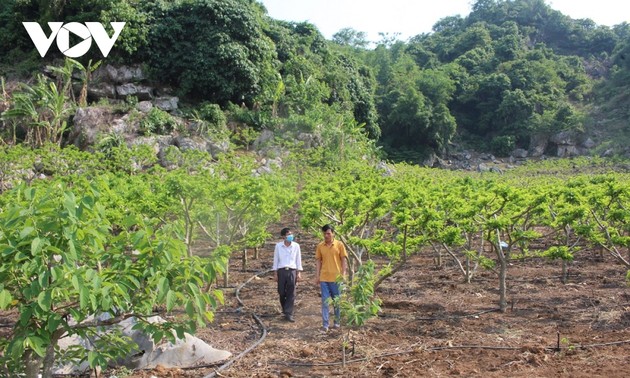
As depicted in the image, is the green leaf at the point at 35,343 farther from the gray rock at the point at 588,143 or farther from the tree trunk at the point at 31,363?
the gray rock at the point at 588,143

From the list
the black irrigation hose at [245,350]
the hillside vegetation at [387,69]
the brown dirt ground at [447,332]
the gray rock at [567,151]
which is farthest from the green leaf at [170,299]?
the gray rock at [567,151]

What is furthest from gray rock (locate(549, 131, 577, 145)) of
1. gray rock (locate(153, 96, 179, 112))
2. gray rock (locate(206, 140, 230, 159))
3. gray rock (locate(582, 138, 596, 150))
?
gray rock (locate(153, 96, 179, 112))

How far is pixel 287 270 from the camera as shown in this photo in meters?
7.34

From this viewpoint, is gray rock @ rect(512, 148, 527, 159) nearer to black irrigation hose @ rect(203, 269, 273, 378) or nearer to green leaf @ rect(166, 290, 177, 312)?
black irrigation hose @ rect(203, 269, 273, 378)

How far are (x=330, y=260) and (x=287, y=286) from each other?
883 millimetres

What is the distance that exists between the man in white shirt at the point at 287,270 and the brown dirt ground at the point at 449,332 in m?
0.21

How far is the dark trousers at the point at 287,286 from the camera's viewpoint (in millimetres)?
7334

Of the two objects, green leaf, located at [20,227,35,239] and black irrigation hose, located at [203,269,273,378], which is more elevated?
green leaf, located at [20,227,35,239]

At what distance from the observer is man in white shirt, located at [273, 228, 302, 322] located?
7336 millimetres

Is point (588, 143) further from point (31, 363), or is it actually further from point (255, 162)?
point (31, 363)

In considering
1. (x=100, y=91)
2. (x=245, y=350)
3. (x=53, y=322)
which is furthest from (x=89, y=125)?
(x=53, y=322)

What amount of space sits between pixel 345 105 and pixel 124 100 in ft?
39.0

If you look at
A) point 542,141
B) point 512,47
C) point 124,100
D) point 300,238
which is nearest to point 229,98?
point 124,100

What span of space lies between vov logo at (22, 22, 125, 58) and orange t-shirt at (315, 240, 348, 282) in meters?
18.2
